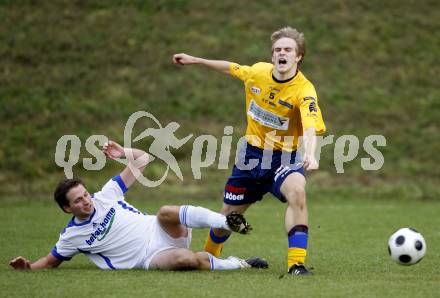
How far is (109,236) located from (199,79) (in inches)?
538

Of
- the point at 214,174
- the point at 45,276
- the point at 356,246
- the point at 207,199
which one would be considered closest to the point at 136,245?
the point at 45,276

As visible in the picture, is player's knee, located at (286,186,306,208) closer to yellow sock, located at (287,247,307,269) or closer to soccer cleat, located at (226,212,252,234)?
yellow sock, located at (287,247,307,269)

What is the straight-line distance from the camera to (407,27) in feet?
76.9

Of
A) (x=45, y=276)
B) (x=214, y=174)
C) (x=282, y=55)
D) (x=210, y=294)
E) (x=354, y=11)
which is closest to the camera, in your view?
(x=210, y=294)

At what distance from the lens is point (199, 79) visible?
21156 mm

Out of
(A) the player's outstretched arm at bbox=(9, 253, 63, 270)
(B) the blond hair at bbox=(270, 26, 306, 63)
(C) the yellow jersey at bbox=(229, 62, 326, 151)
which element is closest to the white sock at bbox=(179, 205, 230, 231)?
(C) the yellow jersey at bbox=(229, 62, 326, 151)

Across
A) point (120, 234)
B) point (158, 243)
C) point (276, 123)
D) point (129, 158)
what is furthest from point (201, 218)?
point (276, 123)

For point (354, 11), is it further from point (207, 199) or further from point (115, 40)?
point (207, 199)

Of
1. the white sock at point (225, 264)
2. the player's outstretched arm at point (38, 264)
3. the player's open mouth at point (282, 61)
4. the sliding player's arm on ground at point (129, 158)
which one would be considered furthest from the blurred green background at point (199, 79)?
the player's open mouth at point (282, 61)

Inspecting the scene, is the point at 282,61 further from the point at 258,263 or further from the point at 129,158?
the point at 258,263

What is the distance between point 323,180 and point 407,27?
25.4 feet

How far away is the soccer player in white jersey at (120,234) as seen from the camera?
24.9 ft

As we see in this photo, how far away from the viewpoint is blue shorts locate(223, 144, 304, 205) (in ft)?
25.7

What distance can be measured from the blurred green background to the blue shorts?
28.7 ft
